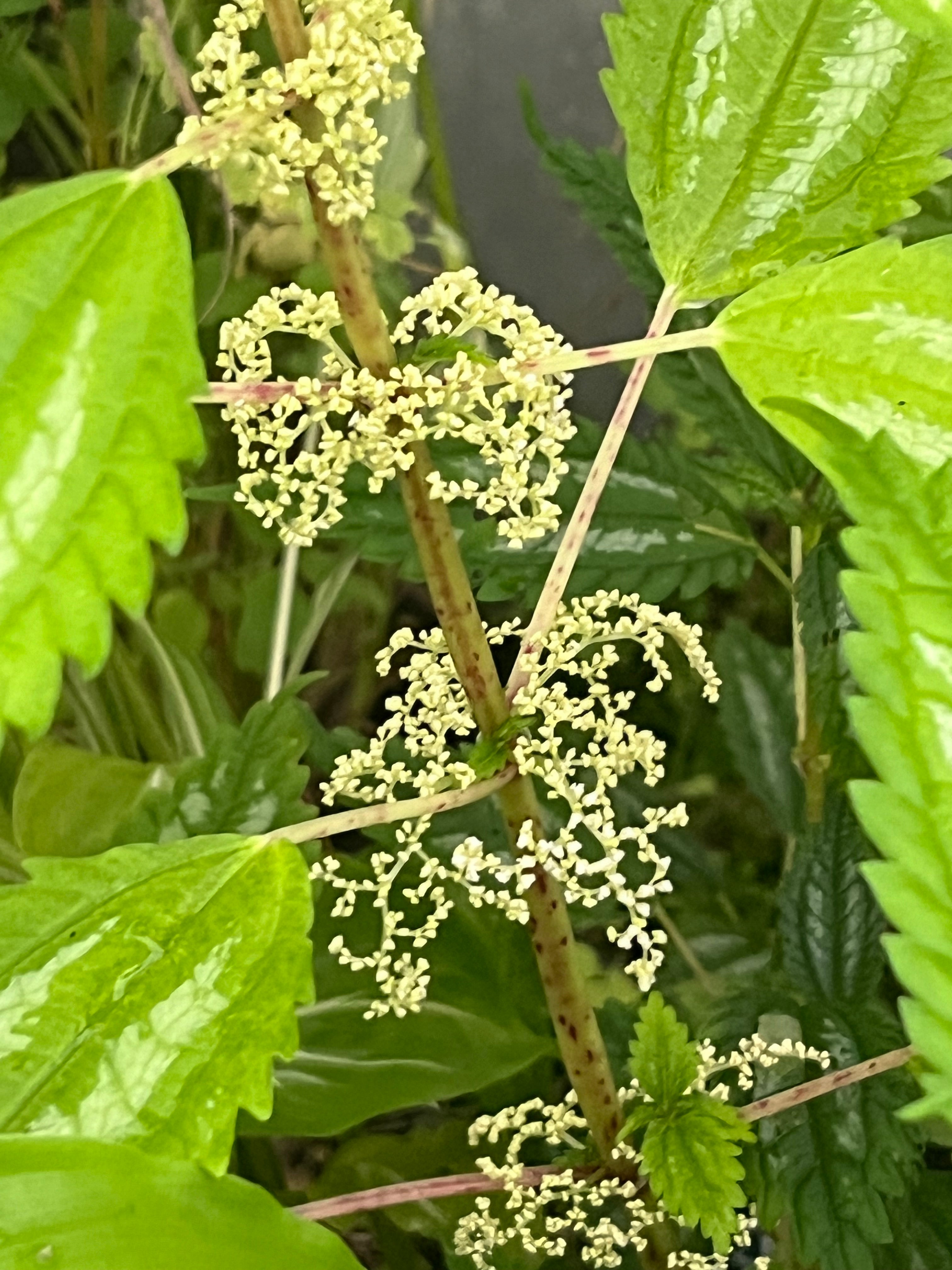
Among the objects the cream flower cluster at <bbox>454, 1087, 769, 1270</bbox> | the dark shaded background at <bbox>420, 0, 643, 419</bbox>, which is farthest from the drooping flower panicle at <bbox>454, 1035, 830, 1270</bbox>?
the dark shaded background at <bbox>420, 0, 643, 419</bbox>

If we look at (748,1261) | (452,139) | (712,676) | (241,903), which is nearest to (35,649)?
(241,903)

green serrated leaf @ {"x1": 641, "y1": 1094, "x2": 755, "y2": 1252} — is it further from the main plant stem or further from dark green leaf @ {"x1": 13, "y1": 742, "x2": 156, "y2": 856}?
dark green leaf @ {"x1": 13, "y1": 742, "x2": 156, "y2": 856}

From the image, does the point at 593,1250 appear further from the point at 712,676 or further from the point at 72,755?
the point at 72,755

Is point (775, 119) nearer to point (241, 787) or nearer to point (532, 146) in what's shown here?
point (241, 787)

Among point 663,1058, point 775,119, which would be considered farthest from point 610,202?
point 663,1058

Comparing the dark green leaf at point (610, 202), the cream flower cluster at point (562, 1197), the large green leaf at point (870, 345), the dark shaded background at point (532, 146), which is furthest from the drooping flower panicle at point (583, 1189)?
the dark shaded background at point (532, 146)
